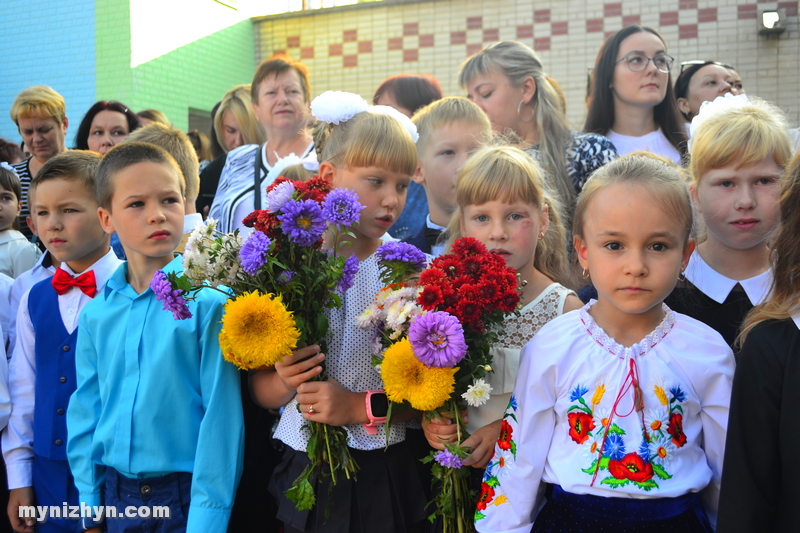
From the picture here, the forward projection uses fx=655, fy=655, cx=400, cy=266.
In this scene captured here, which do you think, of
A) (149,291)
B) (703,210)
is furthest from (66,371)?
(703,210)

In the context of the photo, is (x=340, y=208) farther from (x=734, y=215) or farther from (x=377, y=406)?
(x=734, y=215)

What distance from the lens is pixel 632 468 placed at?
180cm

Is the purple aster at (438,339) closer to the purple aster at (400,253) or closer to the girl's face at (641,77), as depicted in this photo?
the purple aster at (400,253)

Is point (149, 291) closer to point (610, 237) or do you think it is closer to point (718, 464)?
point (610, 237)

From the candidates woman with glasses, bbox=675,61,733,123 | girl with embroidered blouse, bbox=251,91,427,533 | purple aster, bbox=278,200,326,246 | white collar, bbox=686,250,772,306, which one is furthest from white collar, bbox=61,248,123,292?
woman with glasses, bbox=675,61,733,123

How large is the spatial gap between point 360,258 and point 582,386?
1.00 meters

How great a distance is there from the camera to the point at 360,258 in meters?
2.52

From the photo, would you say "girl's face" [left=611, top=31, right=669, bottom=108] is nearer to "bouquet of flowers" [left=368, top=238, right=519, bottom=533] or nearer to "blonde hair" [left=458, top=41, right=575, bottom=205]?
"blonde hair" [left=458, top=41, right=575, bottom=205]

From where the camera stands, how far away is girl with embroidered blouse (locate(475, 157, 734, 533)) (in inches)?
71.3

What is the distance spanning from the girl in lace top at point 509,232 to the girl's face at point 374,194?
27 centimetres

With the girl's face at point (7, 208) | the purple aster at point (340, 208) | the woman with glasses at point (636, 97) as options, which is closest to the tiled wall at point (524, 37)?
the woman with glasses at point (636, 97)

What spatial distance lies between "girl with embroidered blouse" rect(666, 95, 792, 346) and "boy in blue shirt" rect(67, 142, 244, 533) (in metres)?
1.73

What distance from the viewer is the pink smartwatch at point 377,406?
217 centimetres

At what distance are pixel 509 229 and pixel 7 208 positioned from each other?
10.7 ft
